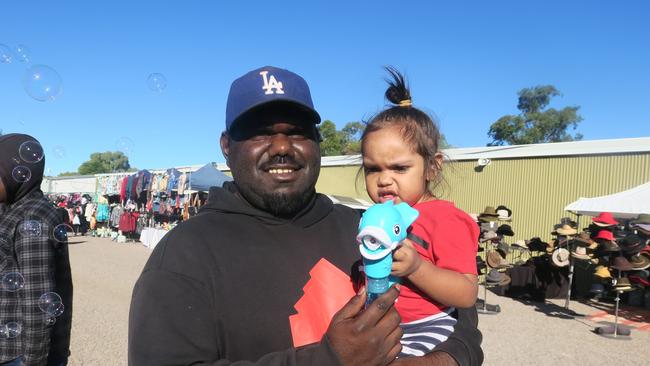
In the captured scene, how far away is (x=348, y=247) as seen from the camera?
75.0 inches

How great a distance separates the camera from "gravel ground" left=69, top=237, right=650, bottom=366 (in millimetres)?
6977

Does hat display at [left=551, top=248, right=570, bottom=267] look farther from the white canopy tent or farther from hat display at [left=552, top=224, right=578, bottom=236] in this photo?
the white canopy tent

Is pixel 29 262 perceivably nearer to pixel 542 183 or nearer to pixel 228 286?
pixel 228 286

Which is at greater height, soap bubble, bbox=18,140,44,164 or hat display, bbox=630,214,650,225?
soap bubble, bbox=18,140,44,164

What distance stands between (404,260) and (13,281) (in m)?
2.41

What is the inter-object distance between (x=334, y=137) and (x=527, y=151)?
27.2m

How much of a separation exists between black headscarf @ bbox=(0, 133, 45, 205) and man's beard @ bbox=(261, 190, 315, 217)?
6.78 feet

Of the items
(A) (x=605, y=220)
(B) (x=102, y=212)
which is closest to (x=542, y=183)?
(A) (x=605, y=220)

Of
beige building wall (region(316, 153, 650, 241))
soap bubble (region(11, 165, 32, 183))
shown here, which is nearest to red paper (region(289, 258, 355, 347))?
soap bubble (region(11, 165, 32, 183))

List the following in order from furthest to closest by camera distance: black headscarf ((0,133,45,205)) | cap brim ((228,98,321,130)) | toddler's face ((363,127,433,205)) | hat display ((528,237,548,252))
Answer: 1. hat display ((528,237,548,252))
2. black headscarf ((0,133,45,205))
3. toddler's face ((363,127,433,205))
4. cap brim ((228,98,321,130))

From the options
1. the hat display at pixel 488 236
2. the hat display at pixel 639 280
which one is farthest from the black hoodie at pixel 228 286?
the hat display at pixel 639 280

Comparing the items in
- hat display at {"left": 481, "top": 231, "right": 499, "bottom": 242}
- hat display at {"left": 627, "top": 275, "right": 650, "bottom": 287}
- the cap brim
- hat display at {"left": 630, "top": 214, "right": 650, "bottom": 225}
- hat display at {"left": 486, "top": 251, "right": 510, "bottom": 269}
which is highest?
the cap brim

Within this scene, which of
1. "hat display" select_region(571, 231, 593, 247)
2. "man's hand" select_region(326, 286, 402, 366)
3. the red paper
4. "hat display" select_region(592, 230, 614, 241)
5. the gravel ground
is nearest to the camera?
"man's hand" select_region(326, 286, 402, 366)

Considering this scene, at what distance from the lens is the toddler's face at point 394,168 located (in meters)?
2.27
